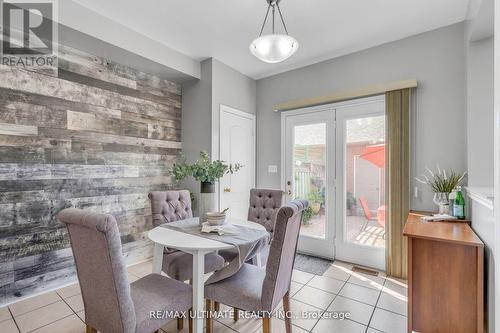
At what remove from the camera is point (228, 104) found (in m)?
3.57

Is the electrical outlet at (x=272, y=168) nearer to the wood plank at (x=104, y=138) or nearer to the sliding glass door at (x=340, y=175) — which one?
the sliding glass door at (x=340, y=175)

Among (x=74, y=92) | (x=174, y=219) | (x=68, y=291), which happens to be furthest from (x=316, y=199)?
(x=74, y=92)

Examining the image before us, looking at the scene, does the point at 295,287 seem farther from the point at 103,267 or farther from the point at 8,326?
the point at 8,326

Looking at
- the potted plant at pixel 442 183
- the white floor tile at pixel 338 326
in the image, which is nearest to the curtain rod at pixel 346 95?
the potted plant at pixel 442 183

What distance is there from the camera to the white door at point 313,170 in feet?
11.0

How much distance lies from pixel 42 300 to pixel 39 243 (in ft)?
1.69

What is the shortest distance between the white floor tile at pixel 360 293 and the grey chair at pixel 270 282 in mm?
1025

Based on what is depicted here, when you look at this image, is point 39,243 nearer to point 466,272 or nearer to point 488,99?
point 466,272

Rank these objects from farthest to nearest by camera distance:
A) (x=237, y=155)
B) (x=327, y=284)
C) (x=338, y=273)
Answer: (x=237, y=155)
(x=338, y=273)
(x=327, y=284)

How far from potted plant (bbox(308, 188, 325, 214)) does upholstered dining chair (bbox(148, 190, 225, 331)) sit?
1733 millimetres

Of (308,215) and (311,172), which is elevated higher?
(311,172)

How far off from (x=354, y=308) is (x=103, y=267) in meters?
2.06

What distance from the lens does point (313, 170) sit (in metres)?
3.52

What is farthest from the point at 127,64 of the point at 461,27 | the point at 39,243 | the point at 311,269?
the point at 461,27
